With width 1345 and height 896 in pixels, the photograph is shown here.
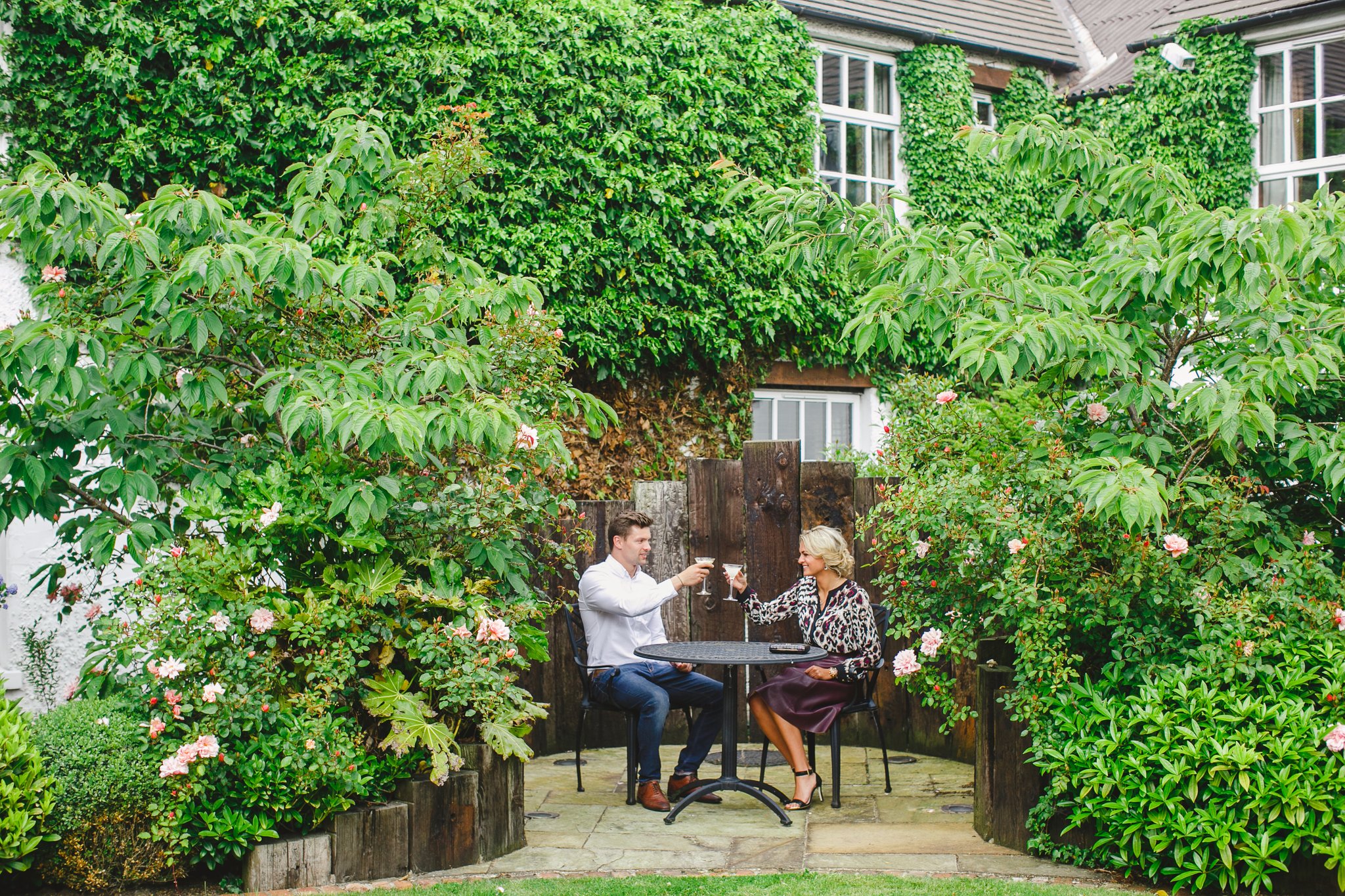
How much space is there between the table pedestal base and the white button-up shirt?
778 mm

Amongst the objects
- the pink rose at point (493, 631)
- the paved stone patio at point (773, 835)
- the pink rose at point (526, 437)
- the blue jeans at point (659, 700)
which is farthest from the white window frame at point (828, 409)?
the pink rose at point (493, 631)

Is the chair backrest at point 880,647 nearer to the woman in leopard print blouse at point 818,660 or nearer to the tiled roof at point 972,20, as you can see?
the woman in leopard print blouse at point 818,660

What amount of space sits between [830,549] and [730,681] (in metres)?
0.89

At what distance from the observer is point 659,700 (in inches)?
228

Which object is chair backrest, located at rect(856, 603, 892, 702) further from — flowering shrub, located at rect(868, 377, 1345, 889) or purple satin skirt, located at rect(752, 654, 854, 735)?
flowering shrub, located at rect(868, 377, 1345, 889)

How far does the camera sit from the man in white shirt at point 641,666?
580 centimetres

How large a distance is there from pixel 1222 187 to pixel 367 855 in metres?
10.4

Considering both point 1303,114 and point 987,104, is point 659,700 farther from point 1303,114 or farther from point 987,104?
point 1303,114

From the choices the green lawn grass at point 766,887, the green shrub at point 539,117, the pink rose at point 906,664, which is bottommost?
the green lawn grass at point 766,887

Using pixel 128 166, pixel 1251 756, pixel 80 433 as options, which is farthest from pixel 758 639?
pixel 128 166

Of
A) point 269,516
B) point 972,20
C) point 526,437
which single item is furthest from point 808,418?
point 269,516

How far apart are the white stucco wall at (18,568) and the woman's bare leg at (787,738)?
458 cm

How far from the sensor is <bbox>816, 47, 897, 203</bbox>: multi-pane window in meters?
11.6

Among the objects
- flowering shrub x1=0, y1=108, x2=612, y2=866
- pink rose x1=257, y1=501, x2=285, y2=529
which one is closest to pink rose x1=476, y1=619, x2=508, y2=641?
flowering shrub x1=0, y1=108, x2=612, y2=866
